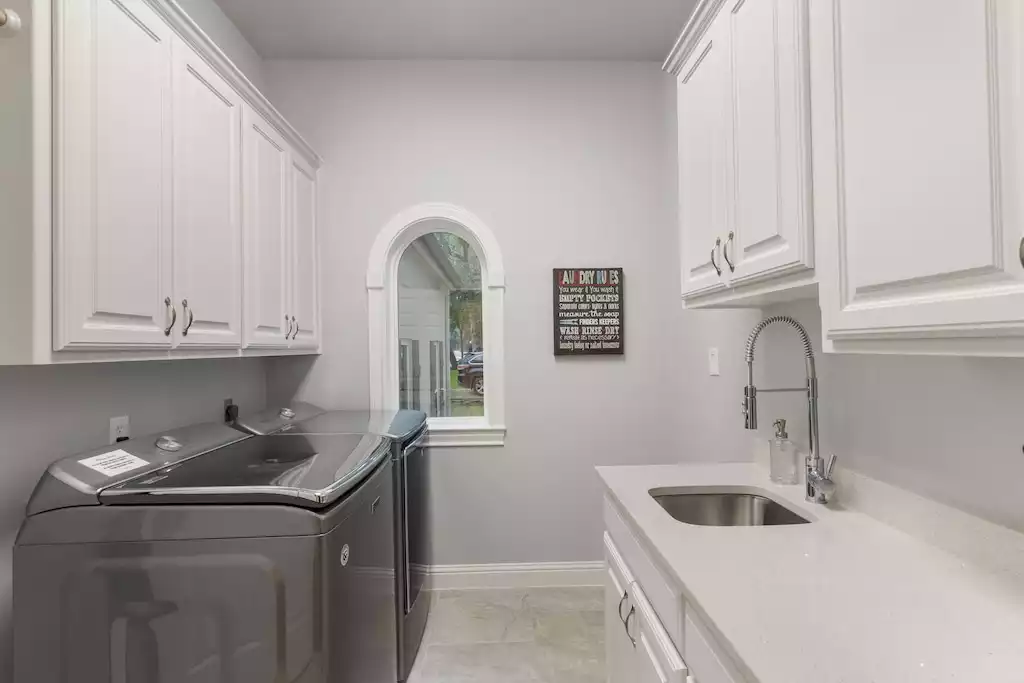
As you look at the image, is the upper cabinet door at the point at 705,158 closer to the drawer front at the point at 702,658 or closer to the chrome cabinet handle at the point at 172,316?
the drawer front at the point at 702,658

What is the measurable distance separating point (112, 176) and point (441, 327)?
78.6 inches

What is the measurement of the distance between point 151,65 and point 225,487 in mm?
1204

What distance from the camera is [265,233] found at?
2258 millimetres

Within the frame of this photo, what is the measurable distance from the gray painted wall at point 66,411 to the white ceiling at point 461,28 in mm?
1707

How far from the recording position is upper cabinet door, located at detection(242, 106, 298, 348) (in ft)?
6.87

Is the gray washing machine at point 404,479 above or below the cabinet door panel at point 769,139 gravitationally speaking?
below

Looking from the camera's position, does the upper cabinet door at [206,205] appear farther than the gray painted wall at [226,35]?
No

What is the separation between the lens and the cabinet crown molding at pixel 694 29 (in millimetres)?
1568

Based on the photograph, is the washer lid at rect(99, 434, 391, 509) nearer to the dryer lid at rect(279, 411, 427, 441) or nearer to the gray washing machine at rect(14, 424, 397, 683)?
the gray washing machine at rect(14, 424, 397, 683)

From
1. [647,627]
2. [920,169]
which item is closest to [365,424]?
[647,627]

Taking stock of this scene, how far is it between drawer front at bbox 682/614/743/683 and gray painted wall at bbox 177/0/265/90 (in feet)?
8.81

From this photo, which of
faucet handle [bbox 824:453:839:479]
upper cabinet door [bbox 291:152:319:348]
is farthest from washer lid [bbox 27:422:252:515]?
faucet handle [bbox 824:453:839:479]

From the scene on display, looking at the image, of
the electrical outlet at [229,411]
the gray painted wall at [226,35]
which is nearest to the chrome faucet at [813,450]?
the electrical outlet at [229,411]

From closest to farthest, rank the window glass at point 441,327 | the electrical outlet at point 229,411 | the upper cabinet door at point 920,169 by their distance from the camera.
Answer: the upper cabinet door at point 920,169 < the electrical outlet at point 229,411 < the window glass at point 441,327
